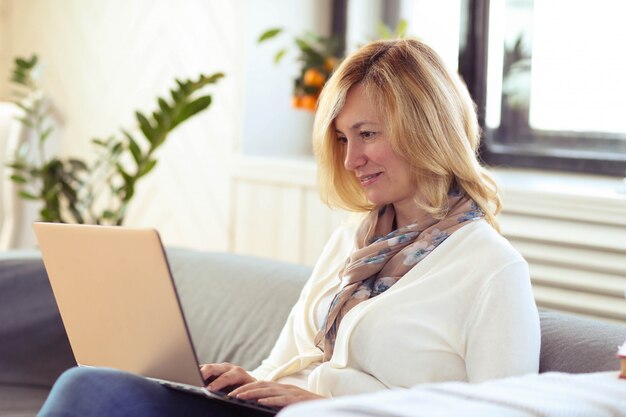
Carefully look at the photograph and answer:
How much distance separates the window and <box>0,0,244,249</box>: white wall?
80cm

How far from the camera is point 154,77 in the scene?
11.7ft

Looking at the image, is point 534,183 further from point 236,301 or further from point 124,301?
point 124,301

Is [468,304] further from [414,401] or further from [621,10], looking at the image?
[621,10]

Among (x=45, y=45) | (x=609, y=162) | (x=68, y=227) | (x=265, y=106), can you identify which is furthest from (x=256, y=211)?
Answer: (x=68, y=227)

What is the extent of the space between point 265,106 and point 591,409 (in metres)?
2.26

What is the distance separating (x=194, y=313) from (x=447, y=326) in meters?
0.96

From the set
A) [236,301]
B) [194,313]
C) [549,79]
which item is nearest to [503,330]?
[236,301]

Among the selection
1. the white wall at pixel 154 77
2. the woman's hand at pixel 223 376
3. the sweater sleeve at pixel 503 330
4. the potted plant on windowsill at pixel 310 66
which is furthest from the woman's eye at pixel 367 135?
the white wall at pixel 154 77

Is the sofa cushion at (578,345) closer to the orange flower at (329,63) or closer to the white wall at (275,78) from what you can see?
the orange flower at (329,63)

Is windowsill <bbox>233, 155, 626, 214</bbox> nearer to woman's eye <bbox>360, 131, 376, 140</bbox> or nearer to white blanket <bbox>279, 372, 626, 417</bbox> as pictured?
woman's eye <bbox>360, 131, 376, 140</bbox>

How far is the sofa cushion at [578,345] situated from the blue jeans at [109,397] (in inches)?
20.3

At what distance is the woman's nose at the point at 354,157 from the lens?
176 centimetres

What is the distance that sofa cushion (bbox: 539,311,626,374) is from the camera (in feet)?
5.32

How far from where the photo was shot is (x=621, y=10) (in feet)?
8.96
